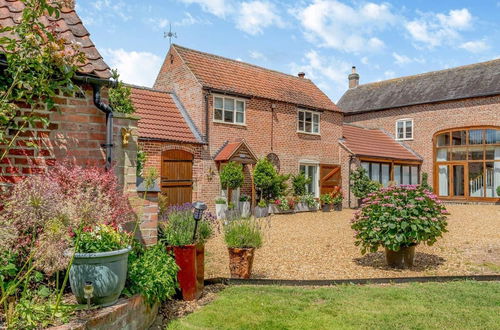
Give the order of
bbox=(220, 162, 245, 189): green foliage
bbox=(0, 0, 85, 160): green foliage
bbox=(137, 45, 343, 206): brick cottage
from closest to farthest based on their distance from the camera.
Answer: bbox=(0, 0, 85, 160): green foliage, bbox=(137, 45, 343, 206): brick cottage, bbox=(220, 162, 245, 189): green foliage

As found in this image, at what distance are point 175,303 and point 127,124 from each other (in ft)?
8.11

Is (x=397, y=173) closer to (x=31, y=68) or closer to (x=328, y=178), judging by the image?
(x=328, y=178)

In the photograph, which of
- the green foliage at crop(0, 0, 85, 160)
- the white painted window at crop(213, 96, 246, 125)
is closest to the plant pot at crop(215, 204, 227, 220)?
the white painted window at crop(213, 96, 246, 125)

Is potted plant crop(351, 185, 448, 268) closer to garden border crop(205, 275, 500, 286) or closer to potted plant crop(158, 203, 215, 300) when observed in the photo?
garden border crop(205, 275, 500, 286)

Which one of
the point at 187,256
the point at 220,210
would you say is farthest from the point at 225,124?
the point at 187,256

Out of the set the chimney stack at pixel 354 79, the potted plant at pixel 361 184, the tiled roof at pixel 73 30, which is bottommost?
the potted plant at pixel 361 184

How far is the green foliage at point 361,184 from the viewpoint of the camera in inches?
795

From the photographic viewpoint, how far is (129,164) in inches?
207

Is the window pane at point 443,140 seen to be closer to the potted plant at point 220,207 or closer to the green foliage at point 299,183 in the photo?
the green foliage at point 299,183

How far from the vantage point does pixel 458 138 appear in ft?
79.5

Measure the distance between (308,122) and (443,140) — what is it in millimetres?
10945

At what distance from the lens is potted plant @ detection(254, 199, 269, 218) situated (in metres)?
16.2

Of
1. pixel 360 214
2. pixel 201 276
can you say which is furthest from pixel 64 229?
pixel 360 214

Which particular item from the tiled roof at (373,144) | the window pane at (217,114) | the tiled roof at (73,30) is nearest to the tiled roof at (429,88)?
the tiled roof at (373,144)
